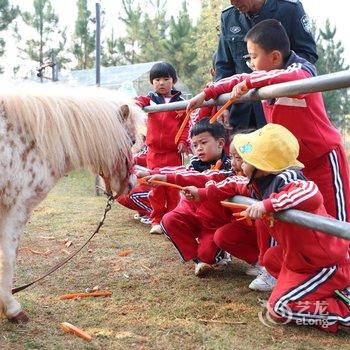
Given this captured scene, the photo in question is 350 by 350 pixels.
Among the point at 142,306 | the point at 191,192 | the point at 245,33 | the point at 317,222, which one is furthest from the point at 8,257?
the point at 245,33

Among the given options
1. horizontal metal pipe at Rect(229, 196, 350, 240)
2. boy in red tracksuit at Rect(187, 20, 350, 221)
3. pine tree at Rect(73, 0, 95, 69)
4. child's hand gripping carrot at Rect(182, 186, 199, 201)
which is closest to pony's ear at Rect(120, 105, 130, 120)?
child's hand gripping carrot at Rect(182, 186, 199, 201)

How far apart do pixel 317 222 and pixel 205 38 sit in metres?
25.2

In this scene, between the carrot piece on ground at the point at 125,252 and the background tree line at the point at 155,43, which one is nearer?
the carrot piece on ground at the point at 125,252

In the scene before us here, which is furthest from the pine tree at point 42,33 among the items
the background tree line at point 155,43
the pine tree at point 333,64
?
the pine tree at point 333,64

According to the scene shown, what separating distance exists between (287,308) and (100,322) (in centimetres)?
96

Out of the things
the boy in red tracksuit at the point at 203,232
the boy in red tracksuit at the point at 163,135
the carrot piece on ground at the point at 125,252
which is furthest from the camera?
the boy in red tracksuit at the point at 163,135

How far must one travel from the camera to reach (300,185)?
2133 mm

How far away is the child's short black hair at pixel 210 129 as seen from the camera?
3.20 m

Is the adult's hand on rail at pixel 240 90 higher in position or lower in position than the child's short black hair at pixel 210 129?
higher

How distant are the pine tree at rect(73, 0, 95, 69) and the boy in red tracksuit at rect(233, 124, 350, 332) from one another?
99.2 ft

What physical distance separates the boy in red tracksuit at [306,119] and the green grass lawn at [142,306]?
73 cm

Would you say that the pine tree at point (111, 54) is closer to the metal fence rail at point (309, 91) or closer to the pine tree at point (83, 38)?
the pine tree at point (83, 38)

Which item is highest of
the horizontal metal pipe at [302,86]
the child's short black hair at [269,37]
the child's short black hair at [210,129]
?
the child's short black hair at [269,37]

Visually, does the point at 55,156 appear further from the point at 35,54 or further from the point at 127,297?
the point at 35,54
